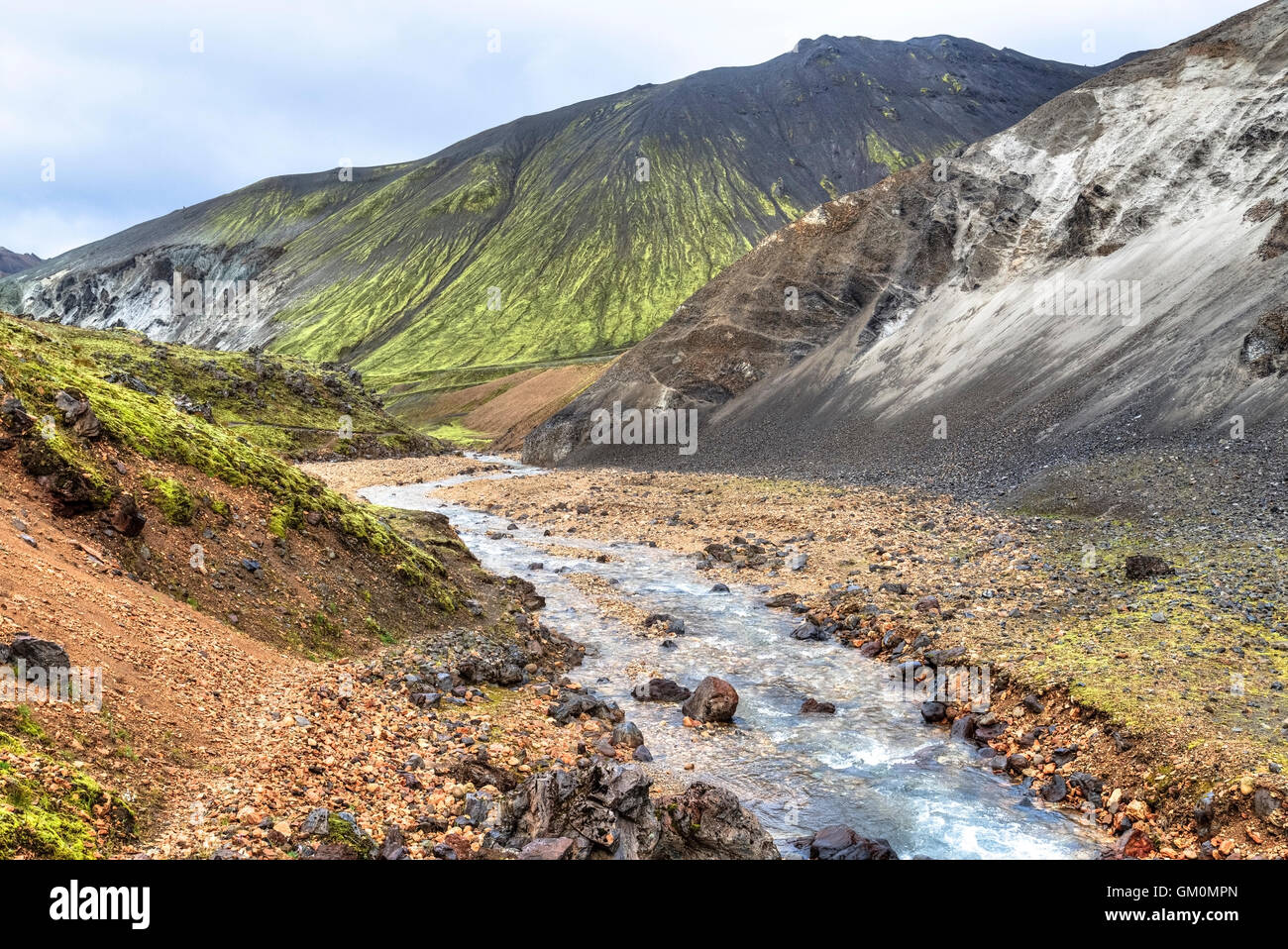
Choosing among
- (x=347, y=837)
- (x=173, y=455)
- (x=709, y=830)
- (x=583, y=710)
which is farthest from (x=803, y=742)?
(x=173, y=455)

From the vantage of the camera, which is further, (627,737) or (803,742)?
(803,742)

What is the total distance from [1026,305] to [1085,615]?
167ft

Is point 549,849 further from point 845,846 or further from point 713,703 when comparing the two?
→ point 713,703

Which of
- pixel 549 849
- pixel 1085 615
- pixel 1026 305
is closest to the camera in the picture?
pixel 549 849

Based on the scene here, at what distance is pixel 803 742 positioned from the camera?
1808 centimetres

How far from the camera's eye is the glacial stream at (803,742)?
1427 cm

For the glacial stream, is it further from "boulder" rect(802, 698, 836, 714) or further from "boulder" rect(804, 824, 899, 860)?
"boulder" rect(804, 824, 899, 860)

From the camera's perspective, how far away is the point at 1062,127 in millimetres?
81188

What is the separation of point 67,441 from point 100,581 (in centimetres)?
508

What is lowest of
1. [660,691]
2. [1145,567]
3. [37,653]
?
[660,691]

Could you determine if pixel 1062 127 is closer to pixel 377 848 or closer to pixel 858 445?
pixel 858 445

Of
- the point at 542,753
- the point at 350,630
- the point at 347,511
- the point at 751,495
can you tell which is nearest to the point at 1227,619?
the point at 542,753

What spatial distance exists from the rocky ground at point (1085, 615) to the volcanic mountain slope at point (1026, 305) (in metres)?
10.8
